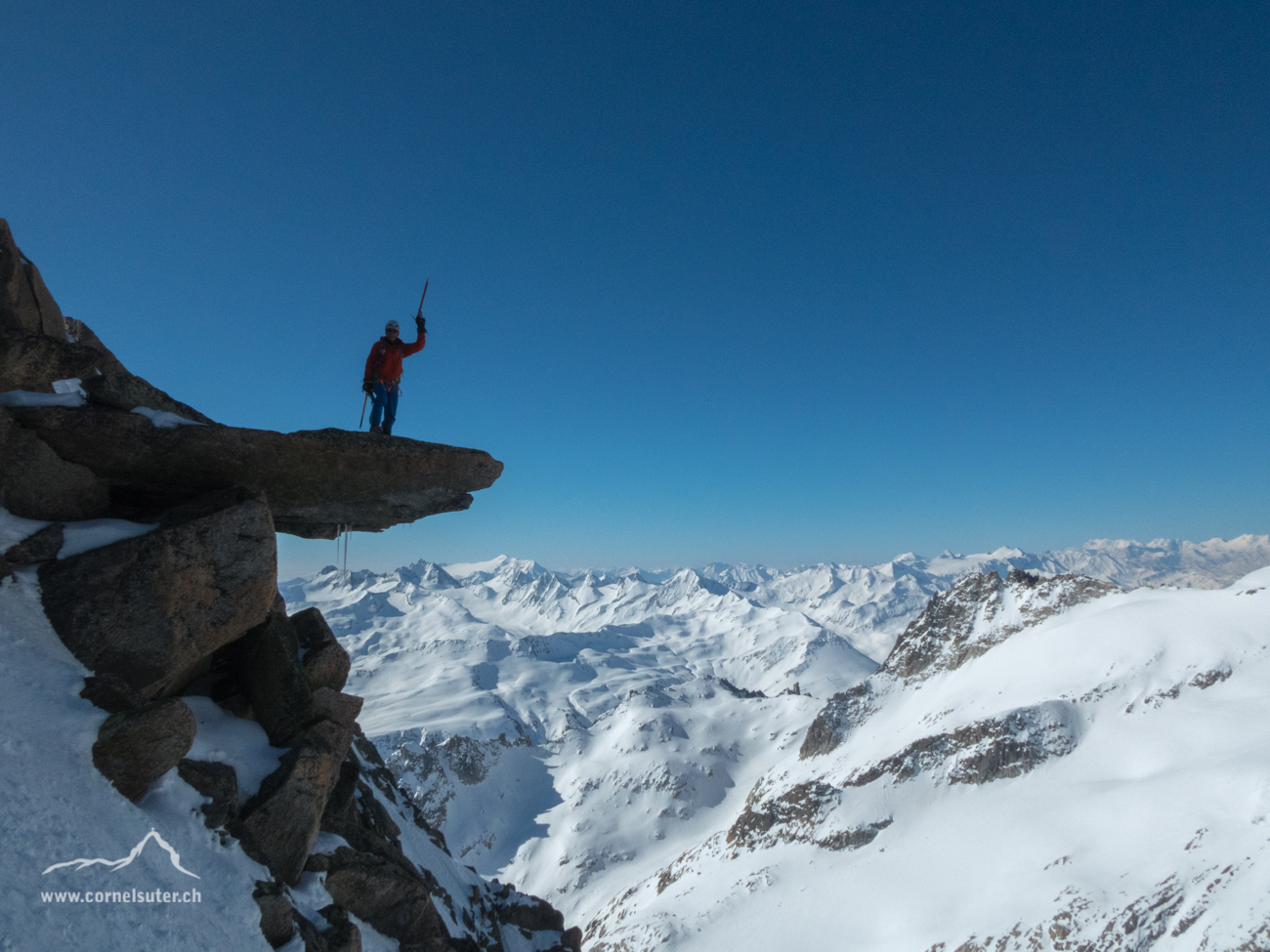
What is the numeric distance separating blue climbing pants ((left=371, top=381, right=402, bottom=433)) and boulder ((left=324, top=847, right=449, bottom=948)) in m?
12.4

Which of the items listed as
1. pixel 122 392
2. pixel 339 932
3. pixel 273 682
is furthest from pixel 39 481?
pixel 339 932

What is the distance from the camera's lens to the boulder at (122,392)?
14.2 m

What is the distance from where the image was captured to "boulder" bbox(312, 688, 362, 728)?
15.9 m

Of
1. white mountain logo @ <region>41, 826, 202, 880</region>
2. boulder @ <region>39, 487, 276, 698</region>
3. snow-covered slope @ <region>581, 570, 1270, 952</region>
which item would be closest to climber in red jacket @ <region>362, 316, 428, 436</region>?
boulder @ <region>39, 487, 276, 698</region>

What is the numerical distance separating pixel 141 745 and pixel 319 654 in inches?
299

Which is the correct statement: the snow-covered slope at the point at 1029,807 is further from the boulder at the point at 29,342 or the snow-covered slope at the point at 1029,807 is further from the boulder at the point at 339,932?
the boulder at the point at 29,342

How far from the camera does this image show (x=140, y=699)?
1160 centimetres

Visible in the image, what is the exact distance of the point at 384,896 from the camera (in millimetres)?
15156

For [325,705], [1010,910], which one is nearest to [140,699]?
[325,705]

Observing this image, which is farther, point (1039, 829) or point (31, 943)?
point (1039, 829)

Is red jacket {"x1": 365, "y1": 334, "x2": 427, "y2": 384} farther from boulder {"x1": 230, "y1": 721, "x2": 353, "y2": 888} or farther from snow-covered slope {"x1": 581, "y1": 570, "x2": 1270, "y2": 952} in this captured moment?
snow-covered slope {"x1": 581, "y1": 570, "x2": 1270, "y2": 952}

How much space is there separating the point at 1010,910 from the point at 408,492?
8930cm

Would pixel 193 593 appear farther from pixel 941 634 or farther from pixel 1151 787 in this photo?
pixel 941 634

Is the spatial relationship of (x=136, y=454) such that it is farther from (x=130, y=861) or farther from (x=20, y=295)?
(x=130, y=861)
